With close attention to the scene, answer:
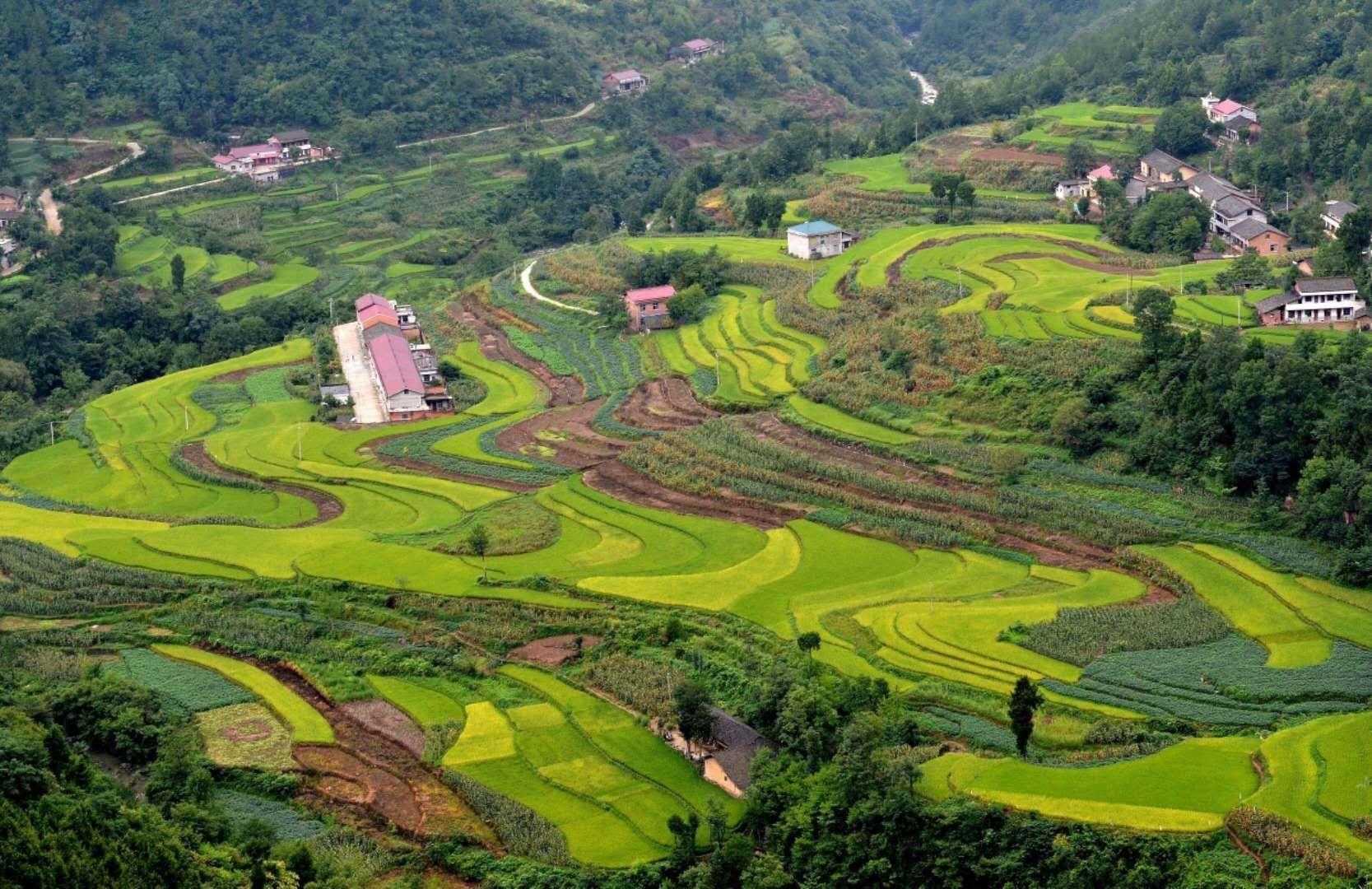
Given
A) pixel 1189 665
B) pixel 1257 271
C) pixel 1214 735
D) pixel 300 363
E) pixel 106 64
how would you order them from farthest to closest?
pixel 106 64 < pixel 300 363 < pixel 1257 271 < pixel 1189 665 < pixel 1214 735

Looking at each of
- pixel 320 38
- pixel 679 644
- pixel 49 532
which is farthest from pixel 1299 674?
pixel 320 38

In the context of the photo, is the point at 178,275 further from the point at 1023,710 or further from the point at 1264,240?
the point at 1023,710

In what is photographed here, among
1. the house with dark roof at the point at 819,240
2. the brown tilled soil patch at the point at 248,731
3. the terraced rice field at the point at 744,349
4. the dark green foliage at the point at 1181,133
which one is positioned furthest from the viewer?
the dark green foliage at the point at 1181,133

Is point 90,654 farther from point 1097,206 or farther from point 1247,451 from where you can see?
point 1097,206

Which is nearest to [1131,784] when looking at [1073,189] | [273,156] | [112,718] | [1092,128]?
[112,718]

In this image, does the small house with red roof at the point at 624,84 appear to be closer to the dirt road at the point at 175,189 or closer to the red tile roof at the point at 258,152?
the red tile roof at the point at 258,152

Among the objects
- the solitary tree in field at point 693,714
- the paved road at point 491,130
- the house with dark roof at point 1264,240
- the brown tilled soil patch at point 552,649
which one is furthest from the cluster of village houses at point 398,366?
the house with dark roof at point 1264,240

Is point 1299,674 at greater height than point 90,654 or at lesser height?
greater
